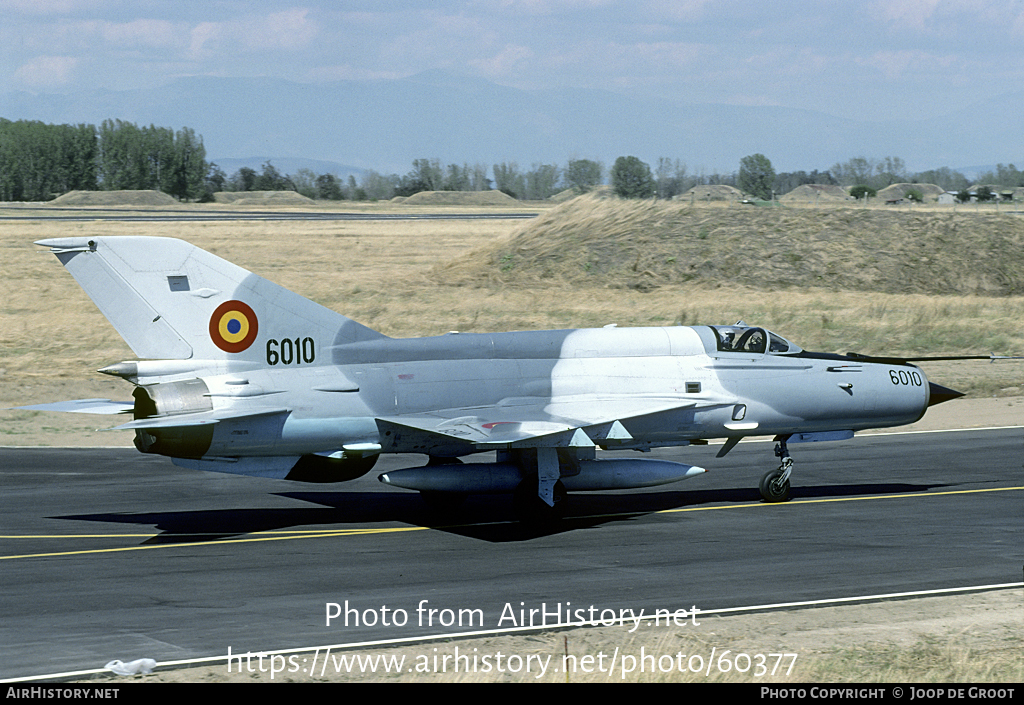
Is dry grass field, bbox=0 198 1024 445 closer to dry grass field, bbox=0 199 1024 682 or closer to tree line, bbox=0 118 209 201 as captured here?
dry grass field, bbox=0 199 1024 682

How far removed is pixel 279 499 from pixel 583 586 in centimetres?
763

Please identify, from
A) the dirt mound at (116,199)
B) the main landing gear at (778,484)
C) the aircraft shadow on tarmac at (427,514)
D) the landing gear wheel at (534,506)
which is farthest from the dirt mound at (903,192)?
the landing gear wheel at (534,506)

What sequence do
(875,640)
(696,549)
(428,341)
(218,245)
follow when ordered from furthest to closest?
1. (218,245)
2. (428,341)
3. (696,549)
4. (875,640)

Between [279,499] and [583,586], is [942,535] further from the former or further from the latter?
[279,499]

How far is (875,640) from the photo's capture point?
1102 centimetres

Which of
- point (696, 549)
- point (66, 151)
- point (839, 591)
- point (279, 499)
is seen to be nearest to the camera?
point (839, 591)

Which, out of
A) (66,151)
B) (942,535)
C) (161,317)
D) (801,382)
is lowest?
(942,535)

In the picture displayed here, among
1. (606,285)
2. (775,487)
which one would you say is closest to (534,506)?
(775,487)

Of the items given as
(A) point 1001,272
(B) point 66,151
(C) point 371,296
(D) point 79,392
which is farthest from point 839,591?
(B) point 66,151

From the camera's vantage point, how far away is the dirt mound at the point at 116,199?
111688mm

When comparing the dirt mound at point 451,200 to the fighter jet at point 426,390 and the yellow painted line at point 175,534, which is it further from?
the yellow painted line at point 175,534

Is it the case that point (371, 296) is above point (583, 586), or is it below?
above

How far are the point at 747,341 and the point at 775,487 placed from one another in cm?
254

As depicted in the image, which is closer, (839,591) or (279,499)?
(839,591)
